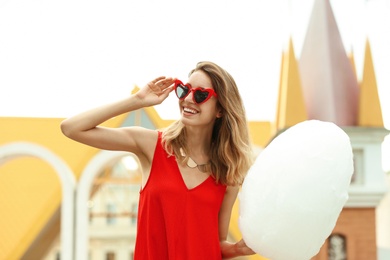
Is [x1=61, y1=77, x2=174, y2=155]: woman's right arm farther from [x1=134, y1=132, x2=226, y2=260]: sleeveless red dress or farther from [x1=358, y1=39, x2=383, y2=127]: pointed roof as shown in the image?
[x1=358, y1=39, x2=383, y2=127]: pointed roof

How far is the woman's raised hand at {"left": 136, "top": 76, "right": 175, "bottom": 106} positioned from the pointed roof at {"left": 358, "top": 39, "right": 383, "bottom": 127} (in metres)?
6.66

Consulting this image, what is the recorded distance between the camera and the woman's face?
2152 millimetres

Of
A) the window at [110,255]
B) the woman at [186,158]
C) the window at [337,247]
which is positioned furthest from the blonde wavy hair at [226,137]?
the window at [110,255]

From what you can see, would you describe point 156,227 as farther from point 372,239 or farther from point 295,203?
point 372,239

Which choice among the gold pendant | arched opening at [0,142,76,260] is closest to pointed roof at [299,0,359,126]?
arched opening at [0,142,76,260]

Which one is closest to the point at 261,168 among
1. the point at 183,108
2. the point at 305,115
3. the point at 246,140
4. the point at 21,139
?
the point at 246,140

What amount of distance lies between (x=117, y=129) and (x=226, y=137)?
18.3 inches

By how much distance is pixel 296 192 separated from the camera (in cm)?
210

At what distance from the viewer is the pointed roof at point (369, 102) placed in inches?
327

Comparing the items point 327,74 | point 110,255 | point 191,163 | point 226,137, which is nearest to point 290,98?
point 327,74

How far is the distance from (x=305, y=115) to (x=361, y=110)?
846mm

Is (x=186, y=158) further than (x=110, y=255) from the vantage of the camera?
No

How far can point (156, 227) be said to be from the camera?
7.11 feet

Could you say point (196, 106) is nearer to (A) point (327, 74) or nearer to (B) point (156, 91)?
(B) point (156, 91)
